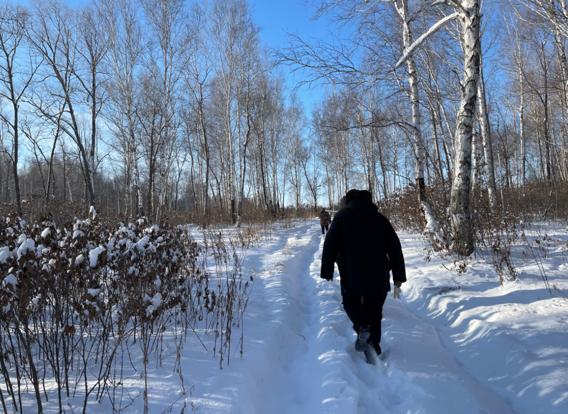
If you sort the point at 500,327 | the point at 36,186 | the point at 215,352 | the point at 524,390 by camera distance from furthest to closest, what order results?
the point at 36,186 < the point at 500,327 < the point at 215,352 < the point at 524,390

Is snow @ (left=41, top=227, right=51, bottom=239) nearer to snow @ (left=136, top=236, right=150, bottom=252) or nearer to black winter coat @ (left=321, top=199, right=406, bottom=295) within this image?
snow @ (left=136, top=236, right=150, bottom=252)

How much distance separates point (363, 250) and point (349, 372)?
3.77ft

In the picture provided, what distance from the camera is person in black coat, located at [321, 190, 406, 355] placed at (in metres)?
3.63

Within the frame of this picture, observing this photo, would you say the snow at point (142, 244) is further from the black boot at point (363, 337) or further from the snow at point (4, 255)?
the black boot at point (363, 337)

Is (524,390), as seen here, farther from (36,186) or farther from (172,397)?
(36,186)

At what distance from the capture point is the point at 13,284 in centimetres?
233

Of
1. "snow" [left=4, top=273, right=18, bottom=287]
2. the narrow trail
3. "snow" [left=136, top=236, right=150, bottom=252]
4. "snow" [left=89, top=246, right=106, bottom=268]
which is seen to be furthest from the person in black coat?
"snow" [left=4, top=273, right=18, bottom=287]

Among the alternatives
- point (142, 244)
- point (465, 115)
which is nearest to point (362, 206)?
point (142, 244)

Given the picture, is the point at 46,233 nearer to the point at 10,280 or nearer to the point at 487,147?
the point at 10,280

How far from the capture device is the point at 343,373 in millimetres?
3219

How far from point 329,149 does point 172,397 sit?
33.1 metres

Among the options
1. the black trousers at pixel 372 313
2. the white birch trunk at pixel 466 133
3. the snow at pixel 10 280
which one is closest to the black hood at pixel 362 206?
the black trousers at pixel 372 313

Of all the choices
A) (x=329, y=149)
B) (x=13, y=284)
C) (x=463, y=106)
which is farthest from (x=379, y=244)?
(x=329, y=149)

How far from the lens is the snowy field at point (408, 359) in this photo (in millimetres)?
2752
